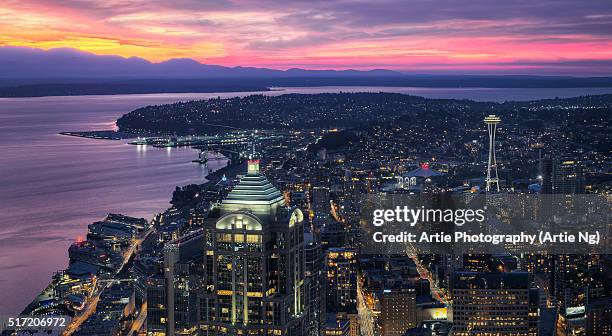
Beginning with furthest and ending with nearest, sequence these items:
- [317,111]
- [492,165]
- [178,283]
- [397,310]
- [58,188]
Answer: [317,111]
[58,188]
[492,165]
[397,310]
[178,283]

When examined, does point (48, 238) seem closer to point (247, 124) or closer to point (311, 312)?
point (311, 312)

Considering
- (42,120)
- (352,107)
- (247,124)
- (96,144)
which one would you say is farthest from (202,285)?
(42,120)

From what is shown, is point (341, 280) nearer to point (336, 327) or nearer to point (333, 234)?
point (336, 327)

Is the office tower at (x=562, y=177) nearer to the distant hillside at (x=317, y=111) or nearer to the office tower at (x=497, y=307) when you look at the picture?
the office tower at (x=497, y=307)

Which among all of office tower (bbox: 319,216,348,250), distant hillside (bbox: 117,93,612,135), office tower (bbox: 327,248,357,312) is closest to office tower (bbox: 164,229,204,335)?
office tower (bbox: 327,248,357,312)

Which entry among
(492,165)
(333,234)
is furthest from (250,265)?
(492,165)

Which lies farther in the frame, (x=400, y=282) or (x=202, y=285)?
(x=400, y=282)

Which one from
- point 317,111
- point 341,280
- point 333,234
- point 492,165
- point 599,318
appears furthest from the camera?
point 317,111
